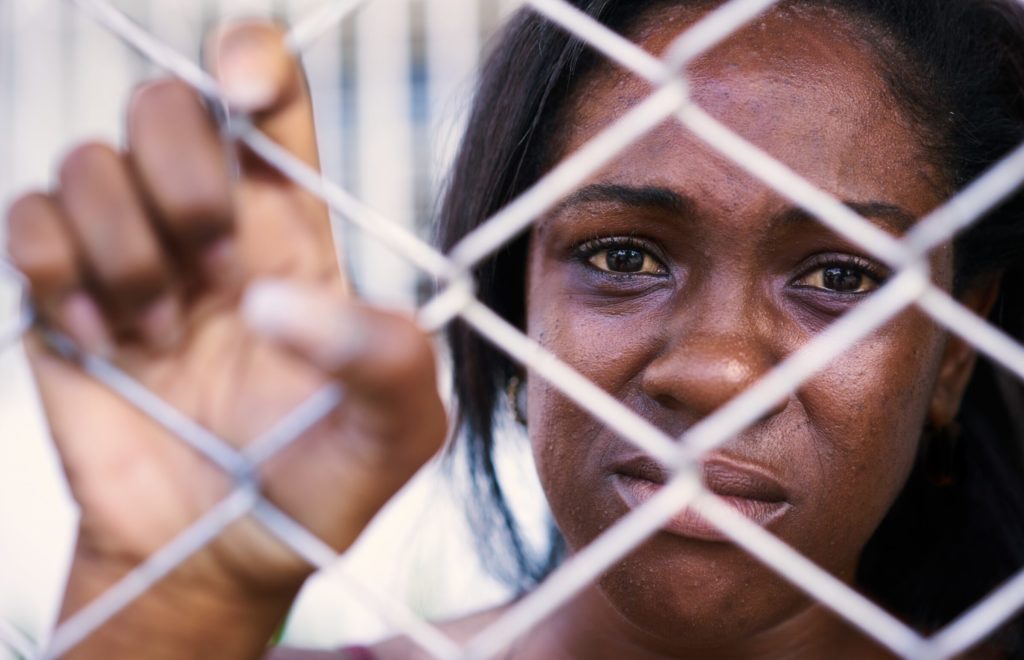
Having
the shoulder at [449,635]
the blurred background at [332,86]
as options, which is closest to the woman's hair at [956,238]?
the shoulder at [449,635]

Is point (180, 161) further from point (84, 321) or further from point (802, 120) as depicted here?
point (802, 120)

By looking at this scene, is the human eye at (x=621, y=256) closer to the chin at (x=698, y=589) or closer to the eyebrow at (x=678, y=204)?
the eyebrow at (x=678, y=204)

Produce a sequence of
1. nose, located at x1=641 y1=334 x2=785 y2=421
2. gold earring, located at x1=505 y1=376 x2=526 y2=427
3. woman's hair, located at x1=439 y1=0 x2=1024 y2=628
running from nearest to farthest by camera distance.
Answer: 1. nose, located at x1=641 y1=334 x2=785 y2=421
2. woman's hair, located at x1=439 y1=0 x2=1024 y2=628
3. gold earring, located at x1=505 y1=376 x2=526 y2=427

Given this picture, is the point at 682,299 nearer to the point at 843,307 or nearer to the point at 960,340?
the point at 843,307

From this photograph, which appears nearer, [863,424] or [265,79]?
[265,79]

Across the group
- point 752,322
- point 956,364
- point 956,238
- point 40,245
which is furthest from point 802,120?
point 40,245

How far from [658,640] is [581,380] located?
599 millimetres

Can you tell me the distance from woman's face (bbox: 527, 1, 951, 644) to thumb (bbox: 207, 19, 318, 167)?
1.16 ft

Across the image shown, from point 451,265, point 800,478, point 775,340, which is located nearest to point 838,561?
point 800,478

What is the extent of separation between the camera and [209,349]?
704mm

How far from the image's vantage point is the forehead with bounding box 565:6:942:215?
3.06 feet

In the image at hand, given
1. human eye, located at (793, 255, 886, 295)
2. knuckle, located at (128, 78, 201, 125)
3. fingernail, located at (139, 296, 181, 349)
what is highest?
human eye, located at (793, 255, 886, 295)

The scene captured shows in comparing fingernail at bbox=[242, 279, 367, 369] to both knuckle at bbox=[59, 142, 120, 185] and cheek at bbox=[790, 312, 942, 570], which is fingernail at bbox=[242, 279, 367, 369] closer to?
knuckle at bbox=[59, 142, 120, 185]

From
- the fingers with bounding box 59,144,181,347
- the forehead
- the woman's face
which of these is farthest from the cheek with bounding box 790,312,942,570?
the fingers with bounding box 59,144,181,347
